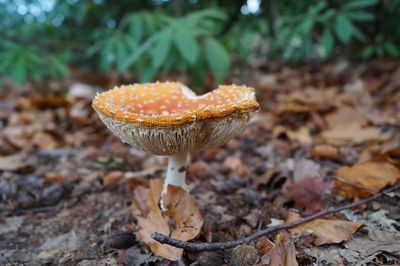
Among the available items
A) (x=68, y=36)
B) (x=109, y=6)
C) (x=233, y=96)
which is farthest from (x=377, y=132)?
(x=68, y=36)

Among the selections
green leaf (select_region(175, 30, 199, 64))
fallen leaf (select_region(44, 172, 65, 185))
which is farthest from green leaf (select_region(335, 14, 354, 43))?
fallen leaf (select_region(44, 172, 65, 185))

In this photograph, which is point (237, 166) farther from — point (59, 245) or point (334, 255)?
point (59, 245)

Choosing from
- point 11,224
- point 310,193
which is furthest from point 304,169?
point 11,224

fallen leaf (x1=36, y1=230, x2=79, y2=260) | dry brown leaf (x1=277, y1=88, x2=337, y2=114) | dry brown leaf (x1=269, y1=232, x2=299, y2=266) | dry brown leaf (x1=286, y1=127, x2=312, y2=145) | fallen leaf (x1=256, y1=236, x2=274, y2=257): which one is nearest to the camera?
dry brown leaf (x1=269, y1=232, x2=299, y2=266)

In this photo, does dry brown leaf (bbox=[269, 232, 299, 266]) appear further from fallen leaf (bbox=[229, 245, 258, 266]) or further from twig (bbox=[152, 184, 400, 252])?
twig (bbox=[152, 184, 400, 252])

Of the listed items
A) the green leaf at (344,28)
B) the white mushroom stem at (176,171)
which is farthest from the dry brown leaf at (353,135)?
the white mushroom stem at (176,171)

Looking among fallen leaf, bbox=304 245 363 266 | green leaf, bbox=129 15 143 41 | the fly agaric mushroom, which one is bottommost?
fallen leaf, bbox=304 245 363 266

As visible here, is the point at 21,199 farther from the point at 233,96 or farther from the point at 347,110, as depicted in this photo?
the point at 347,110
